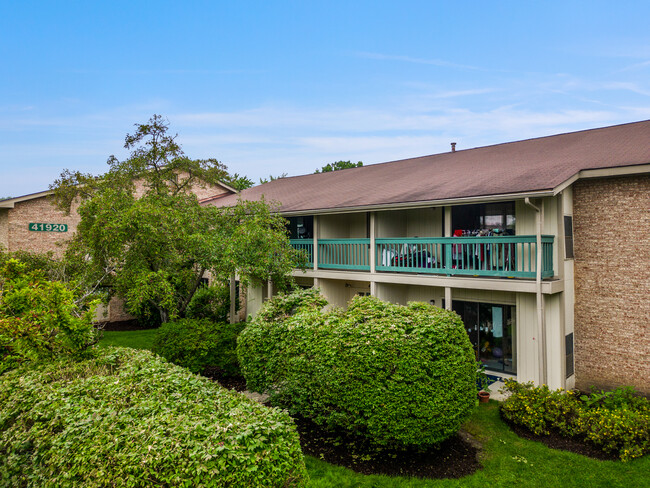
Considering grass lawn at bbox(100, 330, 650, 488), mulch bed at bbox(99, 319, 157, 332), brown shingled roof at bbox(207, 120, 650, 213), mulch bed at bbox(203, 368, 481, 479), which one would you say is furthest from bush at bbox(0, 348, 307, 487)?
mulch bed at bbox(99, 319, 157, 332)

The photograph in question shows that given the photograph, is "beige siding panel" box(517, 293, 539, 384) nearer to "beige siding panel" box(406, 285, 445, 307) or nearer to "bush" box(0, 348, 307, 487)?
"beige siding panel" box(406, 285, 445, 307)

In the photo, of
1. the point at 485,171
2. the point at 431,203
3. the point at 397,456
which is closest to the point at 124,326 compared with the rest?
the point at 431,203

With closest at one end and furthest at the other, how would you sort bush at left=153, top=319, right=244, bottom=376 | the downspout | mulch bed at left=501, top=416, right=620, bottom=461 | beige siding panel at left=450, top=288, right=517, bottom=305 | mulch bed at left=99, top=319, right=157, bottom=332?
mulch bed at left=501, top=416, right=620, bottom=461
the downspout
bush at left=153, top=319, right=244, bottom=376
beige siding panel at left=450, top=288, right=517, bottom=305
mulch bed at left=99, top=319, right=157, bottom=332

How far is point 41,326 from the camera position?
7.69 meters

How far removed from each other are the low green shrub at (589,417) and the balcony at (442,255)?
2932 mm

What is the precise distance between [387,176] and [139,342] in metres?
11.8

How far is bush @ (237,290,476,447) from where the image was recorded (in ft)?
22.6

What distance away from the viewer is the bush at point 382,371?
6.88 m

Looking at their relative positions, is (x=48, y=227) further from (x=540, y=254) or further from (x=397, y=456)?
(x=540, y=254)

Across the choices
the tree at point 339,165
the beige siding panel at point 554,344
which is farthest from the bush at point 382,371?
the tree at point 339,165

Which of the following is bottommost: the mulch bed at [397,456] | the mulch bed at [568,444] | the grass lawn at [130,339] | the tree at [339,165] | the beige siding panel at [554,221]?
the mulch bed at [568,444]

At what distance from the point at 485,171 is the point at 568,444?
803cm

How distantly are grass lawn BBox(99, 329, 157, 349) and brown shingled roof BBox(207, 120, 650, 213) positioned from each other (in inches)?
296

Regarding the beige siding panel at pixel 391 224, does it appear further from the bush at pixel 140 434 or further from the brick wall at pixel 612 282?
the bush at pixel 140 434
